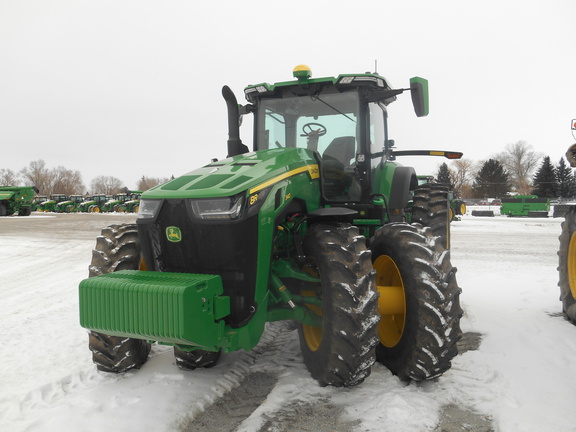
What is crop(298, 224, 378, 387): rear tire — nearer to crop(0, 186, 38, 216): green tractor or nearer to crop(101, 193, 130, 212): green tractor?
crop(0, 186, 38, 216): green tractor

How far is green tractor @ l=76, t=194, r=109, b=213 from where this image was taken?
41.6 m

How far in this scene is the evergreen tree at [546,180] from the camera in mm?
57531

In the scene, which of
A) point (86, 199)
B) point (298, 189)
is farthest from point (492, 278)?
point (86, 199)

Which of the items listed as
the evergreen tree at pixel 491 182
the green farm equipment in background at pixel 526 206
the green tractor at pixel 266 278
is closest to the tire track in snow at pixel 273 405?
the green tractor at pixel 266 278

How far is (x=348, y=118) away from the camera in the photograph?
4.40 m

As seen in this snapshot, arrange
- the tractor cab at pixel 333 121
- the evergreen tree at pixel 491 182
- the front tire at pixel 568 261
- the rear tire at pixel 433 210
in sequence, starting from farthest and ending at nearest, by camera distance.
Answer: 1. the evergreen tree at pixel 491 182
2. the rear tire at pixel 433 210
3. the front tire at pixel 568 261
4. the tractor cab at pixel 333 121

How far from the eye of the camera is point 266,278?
10.4 feet

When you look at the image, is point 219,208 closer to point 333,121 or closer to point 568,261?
point 333,121

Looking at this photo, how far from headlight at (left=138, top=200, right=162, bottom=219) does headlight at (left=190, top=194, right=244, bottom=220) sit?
329 mm

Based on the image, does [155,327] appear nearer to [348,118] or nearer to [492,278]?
[348,118]

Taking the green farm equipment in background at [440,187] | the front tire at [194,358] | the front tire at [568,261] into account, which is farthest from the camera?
the green farm equipment in background at [440,187]

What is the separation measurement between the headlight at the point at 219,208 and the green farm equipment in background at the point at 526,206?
31839 mm

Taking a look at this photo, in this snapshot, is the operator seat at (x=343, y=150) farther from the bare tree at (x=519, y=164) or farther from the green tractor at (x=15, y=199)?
the bare tree at (x=519, y=164)

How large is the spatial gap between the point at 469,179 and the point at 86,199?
61.1m
